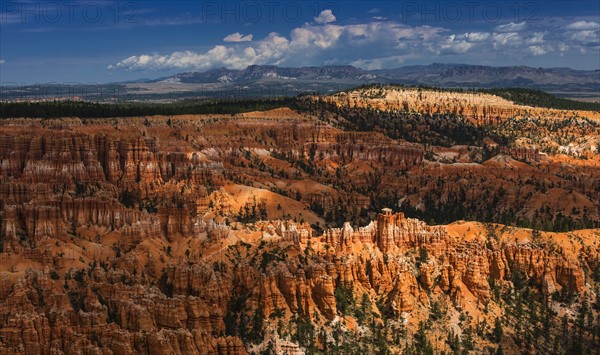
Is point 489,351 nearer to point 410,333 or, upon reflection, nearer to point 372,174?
point 410,333

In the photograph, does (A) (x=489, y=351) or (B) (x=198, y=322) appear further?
(A) (x=489, y=351)

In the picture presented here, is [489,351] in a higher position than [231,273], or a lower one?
lower

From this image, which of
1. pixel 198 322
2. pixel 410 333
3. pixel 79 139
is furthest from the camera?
pixel 79 139

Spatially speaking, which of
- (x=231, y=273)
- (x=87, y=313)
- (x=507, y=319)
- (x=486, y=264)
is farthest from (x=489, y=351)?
(x=87, y=313)

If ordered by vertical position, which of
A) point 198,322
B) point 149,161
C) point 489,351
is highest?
point 149,161

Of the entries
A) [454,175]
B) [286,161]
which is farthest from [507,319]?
[286,161]

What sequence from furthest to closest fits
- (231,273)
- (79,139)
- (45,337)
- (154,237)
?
1. (79,139)
2. (154,237)
3. (231,273)
4. (45,337)

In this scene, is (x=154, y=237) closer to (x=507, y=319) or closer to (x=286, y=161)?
(x=507, y=319)
